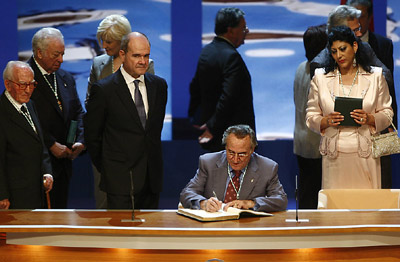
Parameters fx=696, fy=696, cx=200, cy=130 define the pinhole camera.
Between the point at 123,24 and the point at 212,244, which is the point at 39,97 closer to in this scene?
the point at 123,24

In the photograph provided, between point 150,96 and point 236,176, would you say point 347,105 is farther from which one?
point 150,96

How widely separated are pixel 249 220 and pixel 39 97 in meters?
2.16

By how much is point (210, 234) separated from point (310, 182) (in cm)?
249

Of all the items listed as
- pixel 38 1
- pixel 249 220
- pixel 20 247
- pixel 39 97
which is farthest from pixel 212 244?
pixel 38 1

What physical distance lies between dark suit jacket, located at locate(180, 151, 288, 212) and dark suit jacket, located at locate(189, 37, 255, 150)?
4.52ft

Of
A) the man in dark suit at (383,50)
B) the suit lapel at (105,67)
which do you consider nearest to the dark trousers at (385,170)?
the man in dark suit at (383,50)

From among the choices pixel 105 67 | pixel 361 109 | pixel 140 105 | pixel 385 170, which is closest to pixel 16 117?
pixel 140 105

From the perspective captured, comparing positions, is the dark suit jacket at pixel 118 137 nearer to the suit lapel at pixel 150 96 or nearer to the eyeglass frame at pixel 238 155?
the suit lapel at pixel 150 96

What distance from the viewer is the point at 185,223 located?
3611 millimetres

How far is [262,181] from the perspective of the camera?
13.9 ft

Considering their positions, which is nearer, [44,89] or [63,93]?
[44,89]

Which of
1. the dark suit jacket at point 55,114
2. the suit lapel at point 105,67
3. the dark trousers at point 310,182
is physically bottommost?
the dark trousers at point 310,182

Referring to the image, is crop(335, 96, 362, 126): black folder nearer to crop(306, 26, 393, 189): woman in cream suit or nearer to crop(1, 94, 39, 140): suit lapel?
crop(306, 26, 393, 189): woman in cream suit

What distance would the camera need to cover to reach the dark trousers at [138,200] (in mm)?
4453
